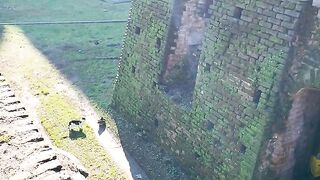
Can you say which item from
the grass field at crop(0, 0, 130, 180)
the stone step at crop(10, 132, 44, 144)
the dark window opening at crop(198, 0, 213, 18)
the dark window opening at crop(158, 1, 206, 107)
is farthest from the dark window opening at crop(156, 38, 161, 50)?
the stone step at crop(10, 132, 44, 144)

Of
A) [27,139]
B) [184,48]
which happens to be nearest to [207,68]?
[184,48]

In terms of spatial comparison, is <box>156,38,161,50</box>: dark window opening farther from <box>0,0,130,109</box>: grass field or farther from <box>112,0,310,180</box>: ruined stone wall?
<box>0,0,130,109</box>: grass field

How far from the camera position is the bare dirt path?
315 inches

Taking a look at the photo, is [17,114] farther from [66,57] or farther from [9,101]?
[66,57]

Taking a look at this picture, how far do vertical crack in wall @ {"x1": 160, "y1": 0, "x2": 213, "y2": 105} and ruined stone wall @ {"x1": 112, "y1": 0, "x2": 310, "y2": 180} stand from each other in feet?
0.42

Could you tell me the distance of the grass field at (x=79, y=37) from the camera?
11312 millimetres

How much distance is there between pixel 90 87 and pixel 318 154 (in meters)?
6.14

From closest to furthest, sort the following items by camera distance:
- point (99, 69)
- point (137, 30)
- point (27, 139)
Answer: point (27, 139) < point (137, 30) < point (99, 69)

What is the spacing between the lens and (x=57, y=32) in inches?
605

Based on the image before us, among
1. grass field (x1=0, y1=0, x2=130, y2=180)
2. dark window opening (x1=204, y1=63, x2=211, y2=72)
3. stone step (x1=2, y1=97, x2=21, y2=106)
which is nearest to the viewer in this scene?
stone step (x1=2, y1=97, x2=21, y2=106)

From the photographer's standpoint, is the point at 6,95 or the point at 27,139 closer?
the point at 27,139

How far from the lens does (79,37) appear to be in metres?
14.9

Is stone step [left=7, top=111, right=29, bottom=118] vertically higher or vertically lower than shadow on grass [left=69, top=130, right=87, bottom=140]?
higher

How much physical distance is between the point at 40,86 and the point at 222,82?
575cm
